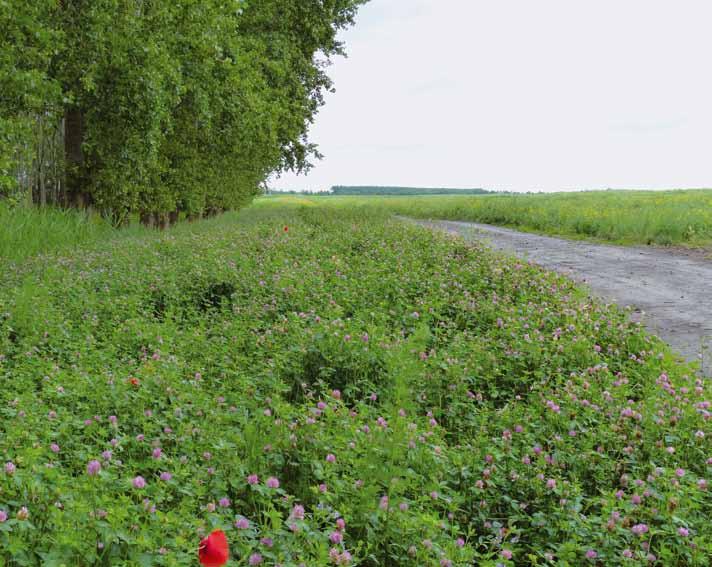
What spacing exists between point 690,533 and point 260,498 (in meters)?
2.48

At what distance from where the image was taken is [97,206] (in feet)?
58.7

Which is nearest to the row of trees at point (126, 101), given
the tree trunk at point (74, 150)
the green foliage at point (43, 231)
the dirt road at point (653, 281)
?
the tree trunk at point (74, 150)

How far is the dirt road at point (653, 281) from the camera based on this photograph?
8039 millimetres

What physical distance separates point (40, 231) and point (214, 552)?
44.3ft

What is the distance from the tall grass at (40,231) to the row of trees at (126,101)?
0.63m

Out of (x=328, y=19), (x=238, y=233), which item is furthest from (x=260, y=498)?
(x=328, y=19)

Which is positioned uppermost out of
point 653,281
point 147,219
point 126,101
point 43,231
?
point 126,101

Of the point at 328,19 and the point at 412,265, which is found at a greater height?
the point at 328,19

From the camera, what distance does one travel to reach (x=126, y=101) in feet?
49.3

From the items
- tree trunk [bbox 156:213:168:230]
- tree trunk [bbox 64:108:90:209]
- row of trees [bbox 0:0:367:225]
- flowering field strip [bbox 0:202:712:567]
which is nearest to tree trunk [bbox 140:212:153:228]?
row of trees [bbox 0:0:367:225]

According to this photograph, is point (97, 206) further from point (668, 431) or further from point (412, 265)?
point (668, 431)

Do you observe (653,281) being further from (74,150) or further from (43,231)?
(74,150)

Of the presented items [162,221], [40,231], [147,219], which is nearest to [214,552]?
[40,231]

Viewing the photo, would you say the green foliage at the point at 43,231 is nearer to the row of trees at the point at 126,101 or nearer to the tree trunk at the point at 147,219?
the row of trees at the point at 126,101
